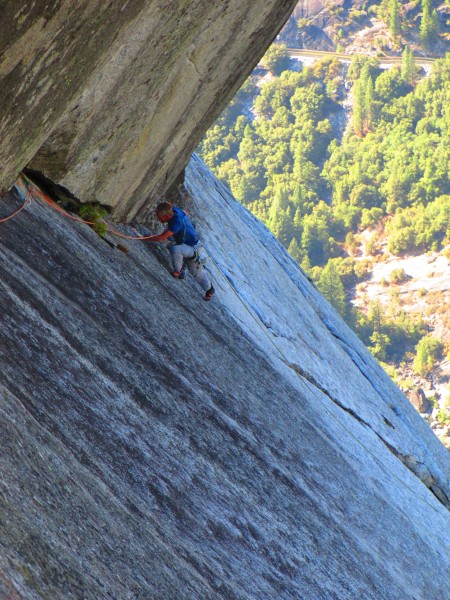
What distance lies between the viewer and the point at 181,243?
9.80 meters

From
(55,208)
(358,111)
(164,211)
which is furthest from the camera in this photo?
(358,111)

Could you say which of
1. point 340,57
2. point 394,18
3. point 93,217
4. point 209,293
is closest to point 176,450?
point 93,217

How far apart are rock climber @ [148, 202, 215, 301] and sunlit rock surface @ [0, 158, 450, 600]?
0.24 metres

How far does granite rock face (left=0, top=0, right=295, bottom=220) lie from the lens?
216 inches

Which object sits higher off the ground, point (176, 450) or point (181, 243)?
point (181, 243)

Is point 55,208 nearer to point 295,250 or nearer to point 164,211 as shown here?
point 164,211

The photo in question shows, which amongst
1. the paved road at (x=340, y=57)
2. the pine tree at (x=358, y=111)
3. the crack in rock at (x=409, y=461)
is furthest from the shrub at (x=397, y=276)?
the crack in rock at (x=409, y=461)

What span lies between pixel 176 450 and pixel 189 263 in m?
3.76

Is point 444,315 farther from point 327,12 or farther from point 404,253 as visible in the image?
point 327,12

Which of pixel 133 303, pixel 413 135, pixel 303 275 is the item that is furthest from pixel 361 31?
pixel 133 303

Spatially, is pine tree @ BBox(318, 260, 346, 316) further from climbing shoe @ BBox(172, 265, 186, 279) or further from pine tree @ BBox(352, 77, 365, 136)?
climbing shoe @ BBox(172, 265, 186, 279)

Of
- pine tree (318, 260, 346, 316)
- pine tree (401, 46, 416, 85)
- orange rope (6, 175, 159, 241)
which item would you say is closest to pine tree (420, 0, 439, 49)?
pine tree (401, 46, 416, 85)

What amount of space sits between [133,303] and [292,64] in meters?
146

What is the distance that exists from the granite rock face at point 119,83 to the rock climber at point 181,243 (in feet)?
1.80
